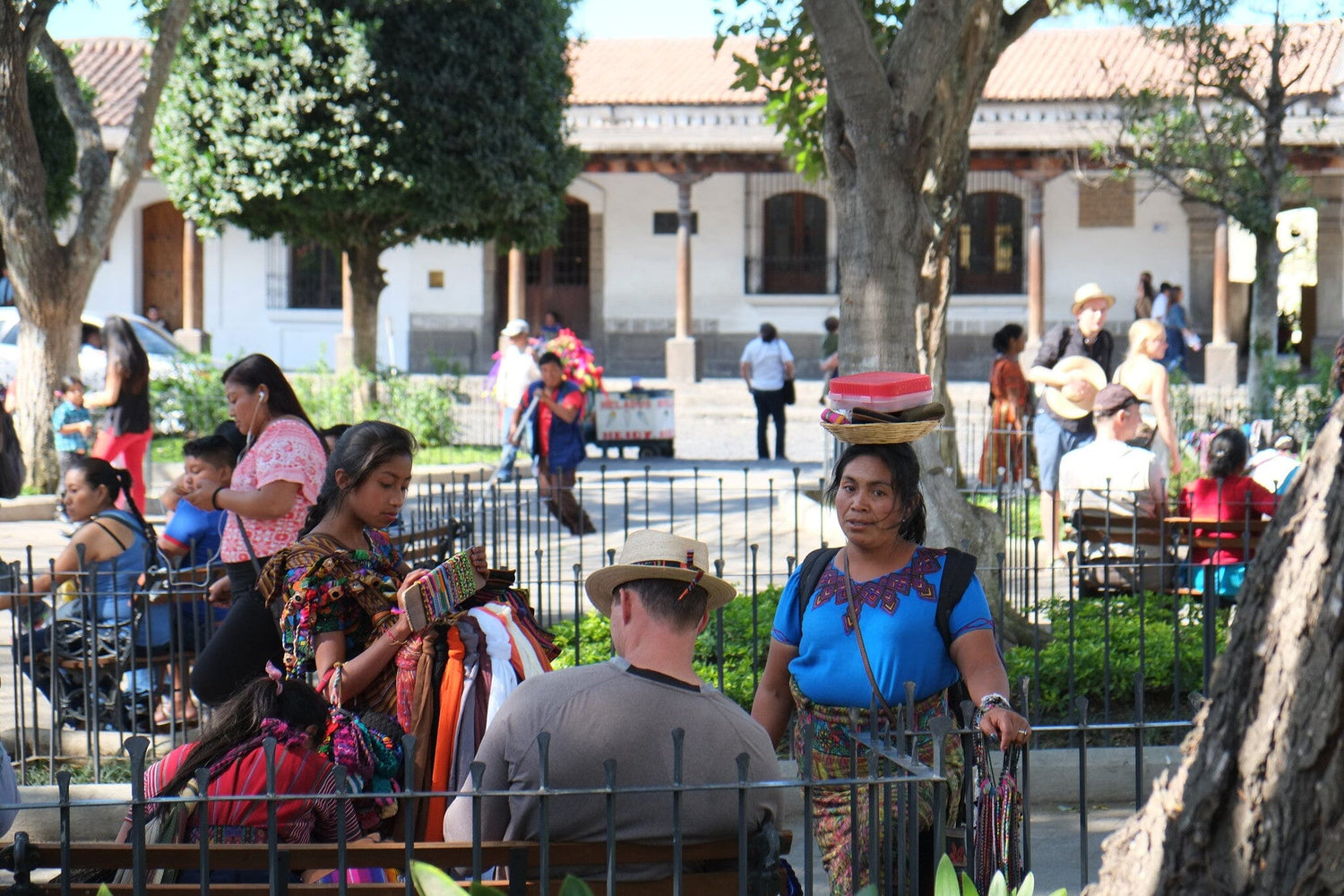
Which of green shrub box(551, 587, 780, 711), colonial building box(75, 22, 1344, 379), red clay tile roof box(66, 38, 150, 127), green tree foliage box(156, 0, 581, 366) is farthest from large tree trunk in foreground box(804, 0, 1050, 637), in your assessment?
red clay tile roof box(66, 38, 150, 127)

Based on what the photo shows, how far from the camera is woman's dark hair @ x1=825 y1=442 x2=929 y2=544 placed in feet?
11.9

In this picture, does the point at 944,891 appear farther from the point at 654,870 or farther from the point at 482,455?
the point at 482,455

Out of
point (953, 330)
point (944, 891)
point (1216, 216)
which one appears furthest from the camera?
point (953, 330)

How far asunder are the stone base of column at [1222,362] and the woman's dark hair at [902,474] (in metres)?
22.0

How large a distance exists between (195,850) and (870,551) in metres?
1.59

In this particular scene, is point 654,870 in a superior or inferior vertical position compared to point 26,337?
inferior

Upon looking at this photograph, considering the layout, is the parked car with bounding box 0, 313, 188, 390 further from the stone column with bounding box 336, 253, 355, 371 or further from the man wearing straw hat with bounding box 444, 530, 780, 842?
the man wearing straw hat with bounding box 444, 530, 780, 842

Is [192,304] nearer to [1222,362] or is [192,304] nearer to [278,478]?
[1222,362]

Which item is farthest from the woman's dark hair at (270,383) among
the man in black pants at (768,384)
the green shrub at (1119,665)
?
the man in black pants at (768,384)

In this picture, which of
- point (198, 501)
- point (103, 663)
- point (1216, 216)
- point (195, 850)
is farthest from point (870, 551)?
point (1216, 216)

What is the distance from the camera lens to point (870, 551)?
11.9ft

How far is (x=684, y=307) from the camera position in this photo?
→ 25781 mm

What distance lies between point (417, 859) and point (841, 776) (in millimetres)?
1059

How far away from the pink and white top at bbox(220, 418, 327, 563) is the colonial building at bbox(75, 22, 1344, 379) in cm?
2013
